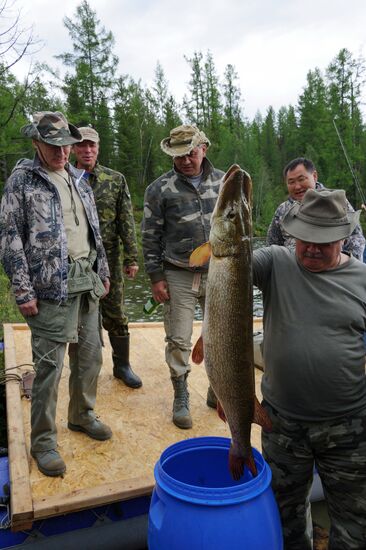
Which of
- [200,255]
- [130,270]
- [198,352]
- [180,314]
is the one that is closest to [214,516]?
[198,352]

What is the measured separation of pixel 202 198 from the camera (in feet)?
13.6

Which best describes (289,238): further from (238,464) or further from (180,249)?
(238,464)

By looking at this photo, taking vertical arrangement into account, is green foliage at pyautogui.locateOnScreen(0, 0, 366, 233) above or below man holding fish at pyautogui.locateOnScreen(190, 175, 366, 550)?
above

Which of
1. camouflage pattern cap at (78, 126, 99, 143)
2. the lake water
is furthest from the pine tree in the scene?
camouflage pattern cap at (78, 126, 99, 143)

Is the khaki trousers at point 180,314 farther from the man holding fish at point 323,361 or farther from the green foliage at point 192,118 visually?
the green foliage at point 192,118

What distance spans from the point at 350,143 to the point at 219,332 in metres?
41.2

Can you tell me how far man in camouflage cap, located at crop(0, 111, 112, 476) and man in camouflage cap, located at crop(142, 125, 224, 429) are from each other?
29.8 inches

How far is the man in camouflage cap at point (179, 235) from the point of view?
13.6 feet

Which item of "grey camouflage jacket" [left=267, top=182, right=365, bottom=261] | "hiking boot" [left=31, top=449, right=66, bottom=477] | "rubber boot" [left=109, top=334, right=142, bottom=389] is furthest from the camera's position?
"rubber boot" [left=109, top=334, right=142, bottom=389]

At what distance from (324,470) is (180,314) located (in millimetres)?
1951

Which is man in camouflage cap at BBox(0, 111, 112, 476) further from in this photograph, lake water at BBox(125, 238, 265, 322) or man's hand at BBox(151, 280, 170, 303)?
lake water at BBox(125, 238, 265, 322)

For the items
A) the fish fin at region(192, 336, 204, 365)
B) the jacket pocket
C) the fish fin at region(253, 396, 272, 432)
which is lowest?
the fish fin at region(253, 396, 272, 432)

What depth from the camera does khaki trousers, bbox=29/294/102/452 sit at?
11.1 feet

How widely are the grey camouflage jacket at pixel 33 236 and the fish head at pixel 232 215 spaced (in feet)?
5.28
